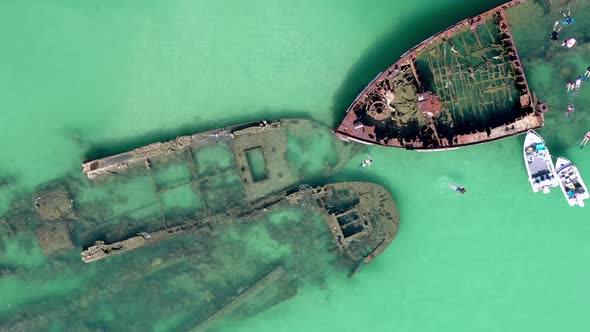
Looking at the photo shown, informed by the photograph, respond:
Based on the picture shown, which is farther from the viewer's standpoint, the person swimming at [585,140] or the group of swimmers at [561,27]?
the person swimming at [585,140]

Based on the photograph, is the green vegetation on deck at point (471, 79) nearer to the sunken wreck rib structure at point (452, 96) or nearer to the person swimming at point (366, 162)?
the sunken wreck rib structure at point (452, 96)

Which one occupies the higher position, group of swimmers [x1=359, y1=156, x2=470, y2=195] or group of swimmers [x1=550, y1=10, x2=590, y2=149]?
group of swimmers [x1=550, y1=10, x2=590, y2=149]

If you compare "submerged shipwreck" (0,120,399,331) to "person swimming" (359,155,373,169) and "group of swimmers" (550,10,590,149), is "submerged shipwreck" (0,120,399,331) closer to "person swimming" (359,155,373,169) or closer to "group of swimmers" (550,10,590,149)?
"person swimming" (359,155,373,169)

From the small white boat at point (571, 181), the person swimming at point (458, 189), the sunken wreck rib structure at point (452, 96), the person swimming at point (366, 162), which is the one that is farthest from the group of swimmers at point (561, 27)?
the person swimming at point (366, 162)

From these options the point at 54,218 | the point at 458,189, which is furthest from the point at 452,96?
the point at 54,218

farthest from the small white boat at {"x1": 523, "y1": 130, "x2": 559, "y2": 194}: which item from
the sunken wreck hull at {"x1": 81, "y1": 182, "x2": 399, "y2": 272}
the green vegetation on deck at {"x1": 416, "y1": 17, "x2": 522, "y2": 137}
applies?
the sunken wreck hull at {"x1": 81, "y1": 182, "x2": 399, "y2": 272}

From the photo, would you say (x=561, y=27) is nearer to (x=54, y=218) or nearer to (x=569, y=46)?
(x=569, y=46)
